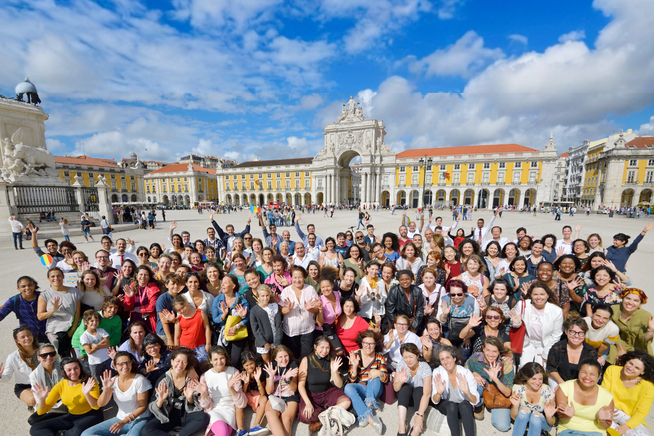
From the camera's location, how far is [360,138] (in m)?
49.6

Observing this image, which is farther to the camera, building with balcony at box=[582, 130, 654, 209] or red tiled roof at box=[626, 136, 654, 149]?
red tiled roof at box=[626, 136, 654, 149]

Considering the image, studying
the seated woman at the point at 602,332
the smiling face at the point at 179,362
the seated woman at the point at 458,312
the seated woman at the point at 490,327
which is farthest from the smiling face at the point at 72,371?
the seated woman at the point at 602,332

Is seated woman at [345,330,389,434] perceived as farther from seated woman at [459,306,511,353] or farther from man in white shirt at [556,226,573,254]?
man in white shirt at [556,226,573,254]

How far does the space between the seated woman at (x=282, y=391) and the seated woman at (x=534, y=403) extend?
6.66 ft

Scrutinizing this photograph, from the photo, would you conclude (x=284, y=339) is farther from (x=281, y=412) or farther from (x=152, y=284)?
(x=152, y=284)

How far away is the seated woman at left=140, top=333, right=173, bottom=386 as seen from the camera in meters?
2.57

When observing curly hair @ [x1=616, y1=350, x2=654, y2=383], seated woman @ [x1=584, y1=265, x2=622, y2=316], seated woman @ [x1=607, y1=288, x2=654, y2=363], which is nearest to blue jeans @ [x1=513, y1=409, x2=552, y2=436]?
curly hair @ [x1=616, y1=350, x2=654, y2=383]

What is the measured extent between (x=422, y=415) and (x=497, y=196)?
53.6 metres

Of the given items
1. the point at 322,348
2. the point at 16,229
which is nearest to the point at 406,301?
the point at 322,348

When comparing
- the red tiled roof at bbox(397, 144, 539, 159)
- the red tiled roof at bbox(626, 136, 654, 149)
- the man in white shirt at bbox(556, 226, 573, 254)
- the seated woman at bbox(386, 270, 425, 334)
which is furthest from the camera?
the red tiled roof at bbox(397, 144, 539, 159)

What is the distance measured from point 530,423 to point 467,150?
5322cm

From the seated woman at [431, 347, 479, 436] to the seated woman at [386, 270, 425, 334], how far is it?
2.04ft

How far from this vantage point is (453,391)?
8.27ft

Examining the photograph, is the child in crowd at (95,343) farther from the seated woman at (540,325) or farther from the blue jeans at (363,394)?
the seated woman at (540,325)
